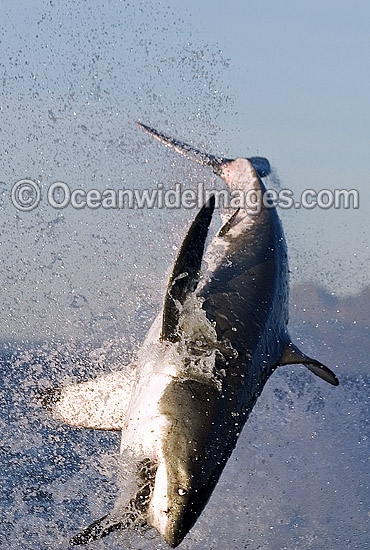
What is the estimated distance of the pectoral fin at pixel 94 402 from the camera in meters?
5.85

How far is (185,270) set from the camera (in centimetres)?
539

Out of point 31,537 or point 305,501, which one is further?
point 305,501

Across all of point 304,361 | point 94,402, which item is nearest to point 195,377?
point 304,361

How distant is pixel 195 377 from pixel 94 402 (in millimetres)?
1334

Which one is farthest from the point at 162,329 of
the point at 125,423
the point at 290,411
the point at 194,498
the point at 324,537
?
the point at 290,411

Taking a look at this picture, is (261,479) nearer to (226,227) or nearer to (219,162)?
(219,162)

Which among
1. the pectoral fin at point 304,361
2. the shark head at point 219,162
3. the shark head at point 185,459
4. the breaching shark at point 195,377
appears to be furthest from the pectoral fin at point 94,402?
the shark head at point 219,162

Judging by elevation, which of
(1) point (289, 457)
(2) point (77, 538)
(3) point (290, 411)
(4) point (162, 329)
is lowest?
(1) point (289, 457)

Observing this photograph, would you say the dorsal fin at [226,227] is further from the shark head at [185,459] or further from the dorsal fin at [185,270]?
the shark head at [185,459]

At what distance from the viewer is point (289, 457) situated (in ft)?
64.7

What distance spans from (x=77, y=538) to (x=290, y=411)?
15.6 meters

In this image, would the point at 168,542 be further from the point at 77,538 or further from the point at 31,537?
the point at 31,537

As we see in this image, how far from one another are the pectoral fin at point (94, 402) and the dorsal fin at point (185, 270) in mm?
909

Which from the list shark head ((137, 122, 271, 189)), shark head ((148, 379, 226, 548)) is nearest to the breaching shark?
shark head ((148, 379, 226, 548))
